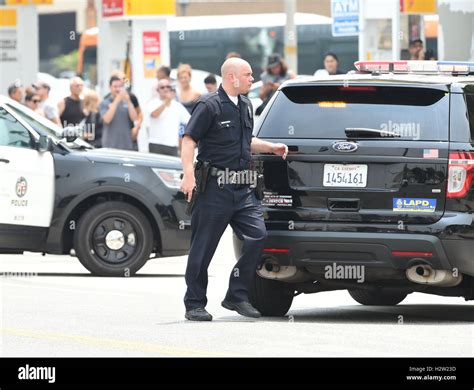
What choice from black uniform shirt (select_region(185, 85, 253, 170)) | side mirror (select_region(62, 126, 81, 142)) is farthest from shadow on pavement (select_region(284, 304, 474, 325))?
side mirror (select_region(62, 126, 81, 142))

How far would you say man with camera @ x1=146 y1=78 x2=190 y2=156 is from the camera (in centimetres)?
2095

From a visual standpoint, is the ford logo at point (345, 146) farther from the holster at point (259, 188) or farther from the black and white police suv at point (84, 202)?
the black and white police suv at point (84, 202)

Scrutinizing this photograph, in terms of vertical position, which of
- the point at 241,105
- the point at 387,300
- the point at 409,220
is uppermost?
the point at 241,105

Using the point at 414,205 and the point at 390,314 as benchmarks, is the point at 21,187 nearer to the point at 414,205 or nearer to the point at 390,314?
the point at 390,314

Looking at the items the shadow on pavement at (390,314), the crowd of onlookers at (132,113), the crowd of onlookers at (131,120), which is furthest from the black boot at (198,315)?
the crowd of onlookers at (131,120)

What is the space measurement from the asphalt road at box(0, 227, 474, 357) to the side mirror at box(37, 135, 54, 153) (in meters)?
1.21

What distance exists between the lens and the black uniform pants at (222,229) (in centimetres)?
1102

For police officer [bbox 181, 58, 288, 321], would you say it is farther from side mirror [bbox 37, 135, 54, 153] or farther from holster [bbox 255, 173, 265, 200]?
side mirror [bbox 37, 135, 54, 153]

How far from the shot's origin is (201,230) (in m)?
11.2

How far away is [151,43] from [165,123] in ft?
31.8
